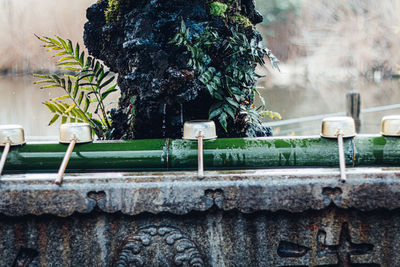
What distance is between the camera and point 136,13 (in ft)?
5.89

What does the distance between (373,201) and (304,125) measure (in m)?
6.28

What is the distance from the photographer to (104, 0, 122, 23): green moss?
1931 millimetres

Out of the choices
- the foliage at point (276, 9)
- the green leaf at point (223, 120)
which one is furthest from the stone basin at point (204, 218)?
the foliage at point (276, 9)

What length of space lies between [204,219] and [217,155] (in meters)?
0.26

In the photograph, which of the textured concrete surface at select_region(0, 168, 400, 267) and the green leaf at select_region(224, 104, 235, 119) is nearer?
the textured concrete surface at select_region(0, 168, 400, 267)

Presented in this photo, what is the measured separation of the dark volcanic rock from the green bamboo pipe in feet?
0.71

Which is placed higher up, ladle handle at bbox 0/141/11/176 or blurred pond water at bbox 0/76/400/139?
blurred pond water at bbox 0/76/400/139

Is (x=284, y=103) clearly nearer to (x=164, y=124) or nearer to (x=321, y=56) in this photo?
(x=321, y=56)

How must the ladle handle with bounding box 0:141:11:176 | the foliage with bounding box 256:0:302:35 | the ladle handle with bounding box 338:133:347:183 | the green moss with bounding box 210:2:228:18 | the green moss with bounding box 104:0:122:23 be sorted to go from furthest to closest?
the foliage with bounding box 256:0:302:35 < the green moss with bounding box 104:0:122:23 < the green moss with bounding box 210:2:228:18 < the ladle handle with bounding box 0:141:11:176 < the ladle handle with bounding box 338:133:347:183

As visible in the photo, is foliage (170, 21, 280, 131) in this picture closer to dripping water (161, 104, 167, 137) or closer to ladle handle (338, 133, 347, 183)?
dripping water (161, 104, 167, 137)

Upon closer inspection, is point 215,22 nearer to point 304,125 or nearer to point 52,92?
point 52,92

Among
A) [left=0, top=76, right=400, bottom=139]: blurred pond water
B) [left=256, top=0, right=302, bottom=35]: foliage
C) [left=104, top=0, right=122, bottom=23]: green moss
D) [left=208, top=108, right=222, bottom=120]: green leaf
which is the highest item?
[left=256, top=0, right=302, bottom=35]: foliage

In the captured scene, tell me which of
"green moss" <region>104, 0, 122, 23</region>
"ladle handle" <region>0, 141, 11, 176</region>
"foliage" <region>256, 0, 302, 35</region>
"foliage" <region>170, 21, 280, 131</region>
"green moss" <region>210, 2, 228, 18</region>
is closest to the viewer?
"ladle handle" <region>0, 141, 11, 176</region>

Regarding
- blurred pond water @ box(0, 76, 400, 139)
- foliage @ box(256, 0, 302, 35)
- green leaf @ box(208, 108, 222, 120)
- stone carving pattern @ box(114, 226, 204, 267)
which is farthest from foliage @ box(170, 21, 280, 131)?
foliage @ box(256, 0, 302, 35)
